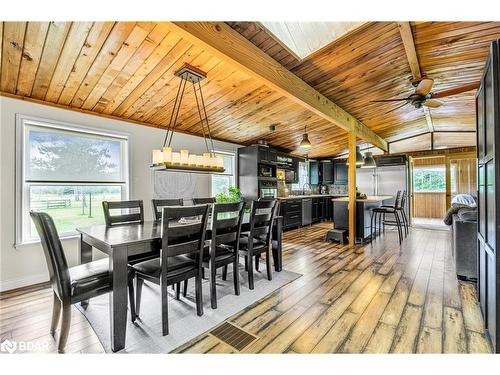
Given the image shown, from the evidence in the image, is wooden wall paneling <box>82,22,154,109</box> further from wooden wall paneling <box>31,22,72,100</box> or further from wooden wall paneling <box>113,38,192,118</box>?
wooden wall paneling <box>31,22,72,100</box>

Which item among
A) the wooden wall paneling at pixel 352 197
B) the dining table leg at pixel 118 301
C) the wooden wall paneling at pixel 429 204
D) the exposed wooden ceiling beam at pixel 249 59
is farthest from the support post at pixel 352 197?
the wooden wall paneling at pixel 429 204

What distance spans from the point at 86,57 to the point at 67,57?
0.18 metres

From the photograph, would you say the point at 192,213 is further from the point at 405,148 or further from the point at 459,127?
the point at 405,148

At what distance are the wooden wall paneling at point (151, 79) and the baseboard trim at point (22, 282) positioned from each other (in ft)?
7.91

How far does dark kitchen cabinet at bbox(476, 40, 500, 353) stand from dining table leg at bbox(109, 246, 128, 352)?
2.52 meters

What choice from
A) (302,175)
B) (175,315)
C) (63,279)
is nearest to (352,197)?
(302,175)

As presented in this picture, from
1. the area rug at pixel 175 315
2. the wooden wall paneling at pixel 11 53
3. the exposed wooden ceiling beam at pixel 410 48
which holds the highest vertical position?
the exposed wooden ceiling beam at pixel 410 48

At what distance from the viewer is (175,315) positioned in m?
2.17

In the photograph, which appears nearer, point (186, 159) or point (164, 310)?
point (164, 310)

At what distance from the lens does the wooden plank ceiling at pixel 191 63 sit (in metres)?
2.23

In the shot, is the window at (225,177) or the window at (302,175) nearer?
the window at (225,177)

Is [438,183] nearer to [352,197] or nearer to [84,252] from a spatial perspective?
[352,197]

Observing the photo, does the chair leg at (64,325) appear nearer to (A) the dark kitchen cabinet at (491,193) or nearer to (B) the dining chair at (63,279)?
(B) the dining chair at (63,279)
